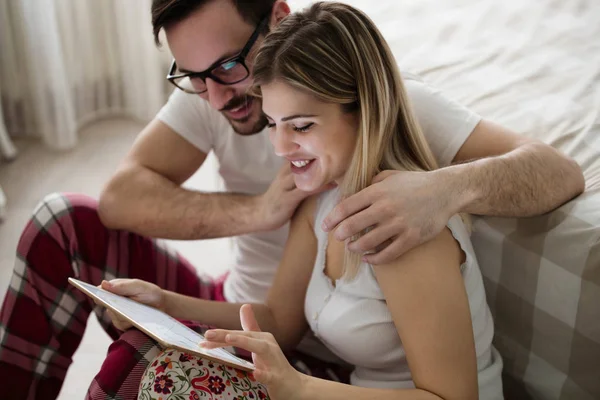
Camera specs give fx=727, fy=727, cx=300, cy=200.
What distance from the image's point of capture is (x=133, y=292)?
1310mm

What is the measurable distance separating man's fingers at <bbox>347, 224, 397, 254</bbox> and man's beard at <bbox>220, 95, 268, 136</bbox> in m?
0.44

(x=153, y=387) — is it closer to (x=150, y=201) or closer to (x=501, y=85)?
(x=150, y=201)

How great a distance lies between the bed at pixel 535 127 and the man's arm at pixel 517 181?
4 centimetres

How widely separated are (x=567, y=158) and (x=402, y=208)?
383 millimetres

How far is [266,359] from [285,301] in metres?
0.36

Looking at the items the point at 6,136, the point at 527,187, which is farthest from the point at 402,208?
the point at 6,136

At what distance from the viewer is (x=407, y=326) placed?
1.10 meters

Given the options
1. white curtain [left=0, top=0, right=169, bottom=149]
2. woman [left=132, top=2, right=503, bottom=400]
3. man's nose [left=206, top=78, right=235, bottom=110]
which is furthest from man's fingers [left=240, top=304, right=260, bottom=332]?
white curtain [left=0, top=0, right=169, bottom=149]

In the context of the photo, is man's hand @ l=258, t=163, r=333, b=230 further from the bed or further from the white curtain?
the white curtain

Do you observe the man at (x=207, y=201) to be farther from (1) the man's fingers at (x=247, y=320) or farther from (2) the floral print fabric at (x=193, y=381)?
(1) the man's fingers at (x=247, y=320)

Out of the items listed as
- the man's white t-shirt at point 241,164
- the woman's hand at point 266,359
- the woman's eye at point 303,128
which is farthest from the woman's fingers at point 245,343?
the man's white t-shirt at point 241,164

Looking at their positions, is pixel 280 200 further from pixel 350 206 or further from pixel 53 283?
pixel 53 283

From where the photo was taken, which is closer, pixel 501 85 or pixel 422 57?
pixel 501 85

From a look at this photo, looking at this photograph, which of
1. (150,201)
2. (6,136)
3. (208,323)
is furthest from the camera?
(6,136)
